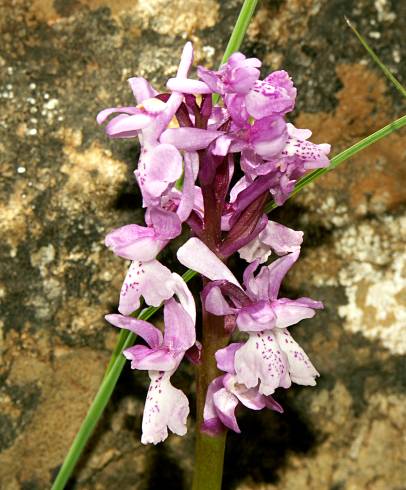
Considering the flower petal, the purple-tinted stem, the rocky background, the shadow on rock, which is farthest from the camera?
the shadow on rock

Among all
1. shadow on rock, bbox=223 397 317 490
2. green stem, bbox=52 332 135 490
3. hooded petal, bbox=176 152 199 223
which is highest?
hooded petal, bbox=176 152 199 223

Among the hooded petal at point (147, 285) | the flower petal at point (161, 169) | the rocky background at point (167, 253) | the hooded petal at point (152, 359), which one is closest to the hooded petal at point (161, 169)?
the flower petal at point (161, 169)

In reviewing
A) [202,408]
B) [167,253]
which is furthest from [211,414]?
[167,253]

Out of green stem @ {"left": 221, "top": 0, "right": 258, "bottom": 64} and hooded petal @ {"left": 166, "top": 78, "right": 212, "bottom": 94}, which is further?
green stem @ {"left": 221, "top": 0, "right": 258, "bottom": 64}

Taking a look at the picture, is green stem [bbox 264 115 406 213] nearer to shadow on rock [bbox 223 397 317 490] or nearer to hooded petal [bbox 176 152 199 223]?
hooded petal [bbox 176 152 199 223]

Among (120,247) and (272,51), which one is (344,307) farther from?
(120,247)

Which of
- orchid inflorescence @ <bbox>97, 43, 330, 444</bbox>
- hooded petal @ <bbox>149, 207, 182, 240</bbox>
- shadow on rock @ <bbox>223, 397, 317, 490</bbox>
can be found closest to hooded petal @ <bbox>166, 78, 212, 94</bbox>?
orchid inflorescence @ <bbox>97, 43, 330, 444</bbox>

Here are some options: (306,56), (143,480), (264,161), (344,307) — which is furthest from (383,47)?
(143,480)
